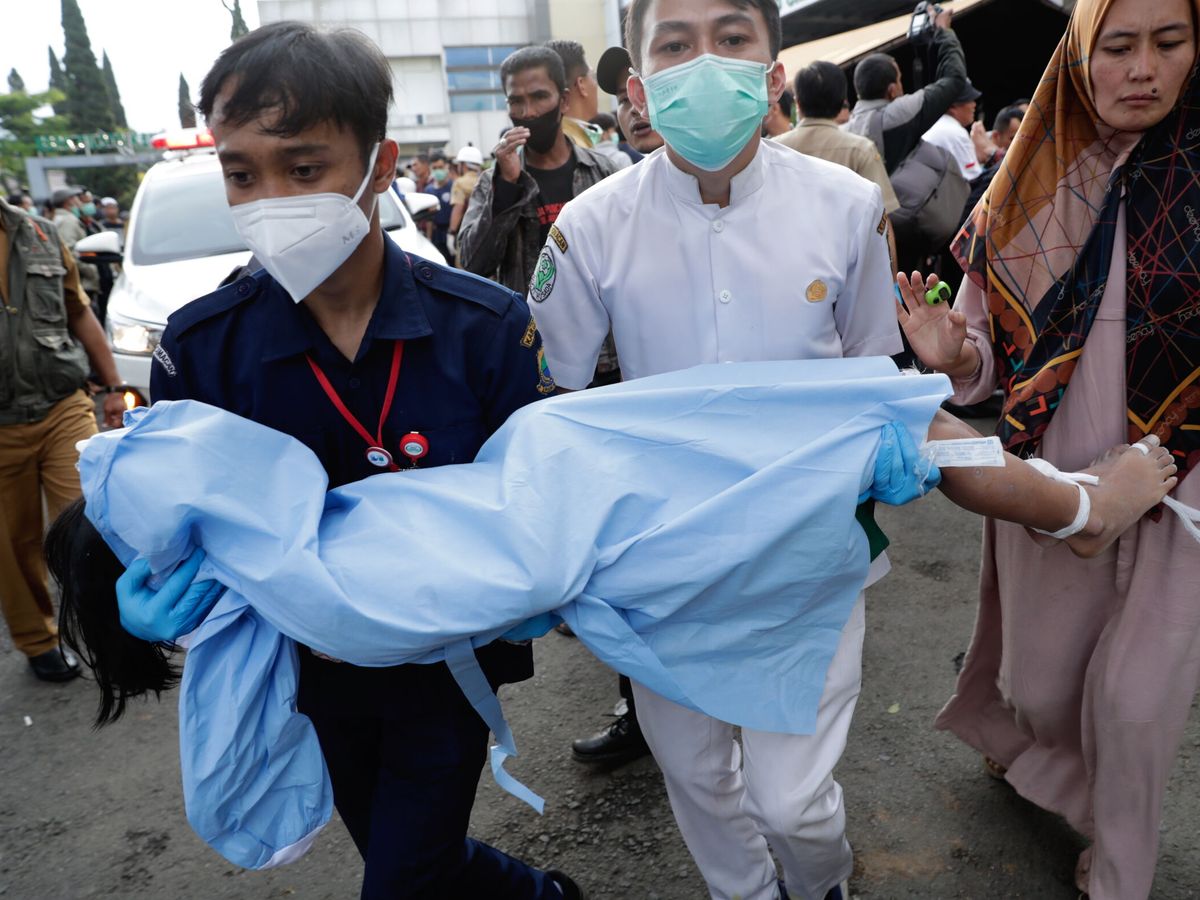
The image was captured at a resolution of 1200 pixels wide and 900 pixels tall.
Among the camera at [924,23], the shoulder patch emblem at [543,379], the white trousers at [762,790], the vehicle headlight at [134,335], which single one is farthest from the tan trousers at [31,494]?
the camera at [924,23]

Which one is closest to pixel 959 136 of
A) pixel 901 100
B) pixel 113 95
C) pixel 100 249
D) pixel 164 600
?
pixel 901 100

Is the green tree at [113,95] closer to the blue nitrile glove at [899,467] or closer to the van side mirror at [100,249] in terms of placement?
the van side mirror at [100,249]

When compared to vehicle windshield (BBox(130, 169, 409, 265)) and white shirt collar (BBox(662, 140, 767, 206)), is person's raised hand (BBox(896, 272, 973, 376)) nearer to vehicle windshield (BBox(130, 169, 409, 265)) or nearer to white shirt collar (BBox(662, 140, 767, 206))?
white shirt collar (BBox(662, 140, 767, 206))

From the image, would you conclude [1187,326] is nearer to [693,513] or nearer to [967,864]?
[693,513]

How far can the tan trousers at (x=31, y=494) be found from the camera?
3824 mm

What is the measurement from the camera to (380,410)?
6.09ft

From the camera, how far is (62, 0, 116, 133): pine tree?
5884 cm

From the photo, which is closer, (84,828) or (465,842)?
(465,842)

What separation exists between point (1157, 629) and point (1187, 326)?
66 cm

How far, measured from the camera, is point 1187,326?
6.59ft

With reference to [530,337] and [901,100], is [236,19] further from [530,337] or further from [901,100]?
[901,100]

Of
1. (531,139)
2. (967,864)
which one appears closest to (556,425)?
(967,864)

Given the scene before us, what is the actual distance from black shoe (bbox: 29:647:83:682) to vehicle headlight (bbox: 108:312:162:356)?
1.55 meters

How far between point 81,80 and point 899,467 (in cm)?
6979
